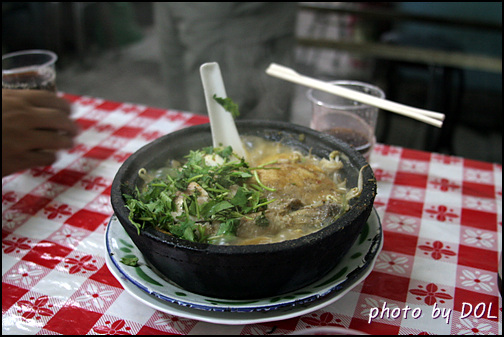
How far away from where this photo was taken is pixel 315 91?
5.83ft

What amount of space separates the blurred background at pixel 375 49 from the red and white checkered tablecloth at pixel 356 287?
2.05 metres

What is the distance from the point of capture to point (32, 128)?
1597mm

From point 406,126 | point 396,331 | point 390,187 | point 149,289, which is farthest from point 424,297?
point 406,126

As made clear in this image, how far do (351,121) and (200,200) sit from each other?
757 millimetres

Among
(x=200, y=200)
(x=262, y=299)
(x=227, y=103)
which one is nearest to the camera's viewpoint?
(x=262, y=299)

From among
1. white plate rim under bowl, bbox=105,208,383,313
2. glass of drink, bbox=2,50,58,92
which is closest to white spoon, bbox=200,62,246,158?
white plate rim under bowl, bbox=105,208,383,313

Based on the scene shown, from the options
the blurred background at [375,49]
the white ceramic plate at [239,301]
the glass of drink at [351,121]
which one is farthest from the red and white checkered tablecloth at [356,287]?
the blurred background at [375,49]

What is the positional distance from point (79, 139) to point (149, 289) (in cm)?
117

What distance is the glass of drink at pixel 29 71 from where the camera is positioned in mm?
1772

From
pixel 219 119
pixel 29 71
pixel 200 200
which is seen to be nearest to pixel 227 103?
pixel 219 119

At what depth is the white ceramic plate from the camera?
1.01 metres

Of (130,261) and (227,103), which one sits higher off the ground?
(227,103)

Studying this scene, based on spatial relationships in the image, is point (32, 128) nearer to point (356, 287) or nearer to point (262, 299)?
point (262, 299)

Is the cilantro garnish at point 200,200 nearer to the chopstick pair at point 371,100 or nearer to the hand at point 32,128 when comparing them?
the chopstick pair at point 371,100
